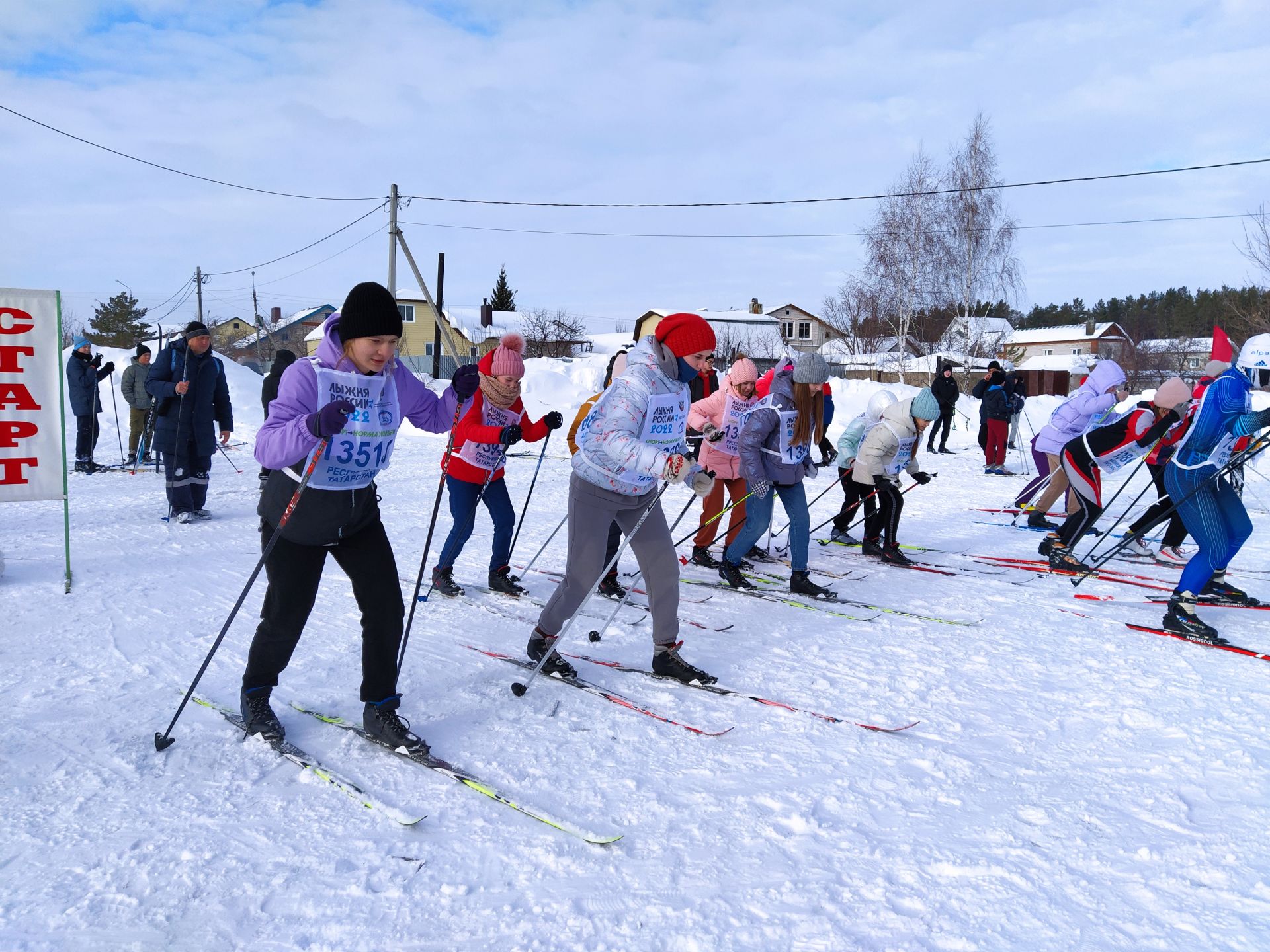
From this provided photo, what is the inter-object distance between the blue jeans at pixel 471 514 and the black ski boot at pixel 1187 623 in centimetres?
405

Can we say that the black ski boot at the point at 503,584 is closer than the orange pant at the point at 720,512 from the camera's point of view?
Yes

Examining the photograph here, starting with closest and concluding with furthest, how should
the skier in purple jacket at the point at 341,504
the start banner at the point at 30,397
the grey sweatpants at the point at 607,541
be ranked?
the skier in purple jacket at the point at 341,504, the grey sweatpants at the point at 607,541, the start banner at the point at 30,397

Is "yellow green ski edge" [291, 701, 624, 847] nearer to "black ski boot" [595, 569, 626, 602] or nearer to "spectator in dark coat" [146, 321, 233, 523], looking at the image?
"black ski boot" [595, 569, 626, 602]

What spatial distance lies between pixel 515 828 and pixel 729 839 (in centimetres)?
67

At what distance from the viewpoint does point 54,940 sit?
6.61 feet

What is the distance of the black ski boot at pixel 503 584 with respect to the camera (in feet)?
17.7

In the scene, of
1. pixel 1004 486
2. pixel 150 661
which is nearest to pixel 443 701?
Answer: pixel 150 661

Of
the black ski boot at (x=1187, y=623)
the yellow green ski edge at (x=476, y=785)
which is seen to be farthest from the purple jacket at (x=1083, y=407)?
the yellow green ski edge at (x=476, y=785)

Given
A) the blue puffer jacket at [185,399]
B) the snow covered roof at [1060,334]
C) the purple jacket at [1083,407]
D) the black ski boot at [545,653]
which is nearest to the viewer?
the black ski boot at [545,653]

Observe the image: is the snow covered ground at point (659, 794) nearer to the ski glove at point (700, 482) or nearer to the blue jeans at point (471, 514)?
the blue jeans at point (471, 514)

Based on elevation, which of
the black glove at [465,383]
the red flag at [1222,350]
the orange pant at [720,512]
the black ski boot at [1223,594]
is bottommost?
the black ski boot at [1223,594]

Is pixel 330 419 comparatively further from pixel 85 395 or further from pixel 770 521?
pixel 85 395

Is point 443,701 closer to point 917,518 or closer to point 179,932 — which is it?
point 179,932

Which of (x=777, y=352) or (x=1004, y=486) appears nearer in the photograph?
(x=1004, y=486)
